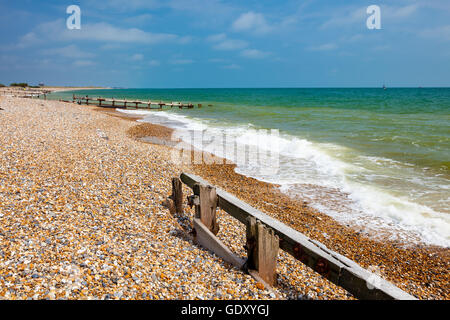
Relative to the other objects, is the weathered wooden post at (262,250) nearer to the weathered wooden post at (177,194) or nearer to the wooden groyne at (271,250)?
the wooden groyne at (271,250)

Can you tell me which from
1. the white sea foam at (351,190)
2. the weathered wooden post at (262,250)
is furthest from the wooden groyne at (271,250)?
the white sea foam at (351,190)

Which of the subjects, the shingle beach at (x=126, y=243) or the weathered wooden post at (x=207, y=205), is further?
the weathered wooden post at (x=207, y=205)

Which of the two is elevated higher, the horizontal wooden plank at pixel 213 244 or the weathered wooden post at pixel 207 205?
the weathered wooden post at pixel 207 205

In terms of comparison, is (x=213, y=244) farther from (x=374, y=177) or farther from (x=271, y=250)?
Answer: (x=374, y=177)

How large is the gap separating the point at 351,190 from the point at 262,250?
6502mm

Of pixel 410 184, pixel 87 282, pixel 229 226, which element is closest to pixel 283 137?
pixel 410 184

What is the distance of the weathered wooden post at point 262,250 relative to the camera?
3.67 meters

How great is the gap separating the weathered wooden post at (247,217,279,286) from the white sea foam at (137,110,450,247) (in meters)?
4.09

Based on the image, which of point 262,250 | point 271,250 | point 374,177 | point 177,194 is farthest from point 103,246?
point 374,177

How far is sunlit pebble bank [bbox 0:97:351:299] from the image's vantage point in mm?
3334

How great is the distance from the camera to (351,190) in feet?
29.8

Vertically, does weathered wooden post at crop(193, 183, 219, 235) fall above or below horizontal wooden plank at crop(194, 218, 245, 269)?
above

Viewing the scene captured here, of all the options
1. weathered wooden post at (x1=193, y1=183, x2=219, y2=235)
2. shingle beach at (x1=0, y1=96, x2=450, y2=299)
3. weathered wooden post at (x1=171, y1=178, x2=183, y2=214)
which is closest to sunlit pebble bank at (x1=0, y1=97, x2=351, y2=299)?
shingle beach at (x1=0, y1=96, x2=450, y2=299)

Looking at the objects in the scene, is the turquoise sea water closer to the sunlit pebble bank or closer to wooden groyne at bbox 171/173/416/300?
the sunlit pebble bank
